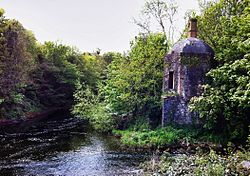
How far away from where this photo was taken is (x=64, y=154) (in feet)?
63.6

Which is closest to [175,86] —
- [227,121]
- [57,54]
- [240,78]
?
[227,121]

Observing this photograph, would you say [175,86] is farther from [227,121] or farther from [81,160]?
[81,160]

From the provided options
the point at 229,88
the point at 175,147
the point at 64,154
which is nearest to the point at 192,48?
the point at 229,88

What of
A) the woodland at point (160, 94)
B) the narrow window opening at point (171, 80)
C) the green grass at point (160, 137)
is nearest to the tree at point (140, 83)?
→ the woodland at point (160, 94)

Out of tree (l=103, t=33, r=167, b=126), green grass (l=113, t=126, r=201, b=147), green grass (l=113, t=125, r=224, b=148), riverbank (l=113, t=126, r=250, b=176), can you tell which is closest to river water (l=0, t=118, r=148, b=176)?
riverbank (l=113, t=126, r=250, b=176)

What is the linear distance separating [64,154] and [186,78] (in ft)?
33.6

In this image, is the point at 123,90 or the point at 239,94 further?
the point at 123,90

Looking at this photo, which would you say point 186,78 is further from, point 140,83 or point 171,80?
point 140,83

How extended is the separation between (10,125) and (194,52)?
19.6 metres

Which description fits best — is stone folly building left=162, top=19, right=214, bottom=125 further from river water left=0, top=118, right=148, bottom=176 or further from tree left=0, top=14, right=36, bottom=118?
tree left=0, top=14, right=36, bottom=118

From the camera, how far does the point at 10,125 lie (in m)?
31.3

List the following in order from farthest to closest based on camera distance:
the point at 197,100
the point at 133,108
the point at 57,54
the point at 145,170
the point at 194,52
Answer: the point at 57,54
the point at 133,108
the point at 194,52
the point at 197,100
the point at 145,170

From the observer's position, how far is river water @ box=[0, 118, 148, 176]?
15.7m

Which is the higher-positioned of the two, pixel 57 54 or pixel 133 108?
pixel 57 54
